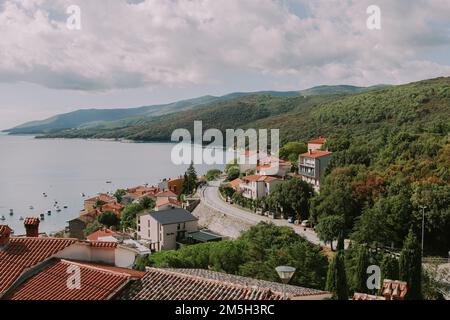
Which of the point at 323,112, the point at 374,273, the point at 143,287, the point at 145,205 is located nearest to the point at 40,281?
the point at 143,287

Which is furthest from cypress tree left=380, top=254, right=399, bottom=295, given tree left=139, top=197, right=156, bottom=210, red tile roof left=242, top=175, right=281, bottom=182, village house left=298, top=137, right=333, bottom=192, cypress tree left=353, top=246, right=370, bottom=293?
tree left=139, top=197, right=156, bottom=210

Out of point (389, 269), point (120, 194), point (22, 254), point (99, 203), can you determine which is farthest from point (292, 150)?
→ point (22, 254)

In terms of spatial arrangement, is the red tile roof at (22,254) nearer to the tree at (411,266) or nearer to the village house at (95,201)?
the tree at (411,266)

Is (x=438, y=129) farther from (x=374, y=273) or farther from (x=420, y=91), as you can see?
(x=420, y=91)

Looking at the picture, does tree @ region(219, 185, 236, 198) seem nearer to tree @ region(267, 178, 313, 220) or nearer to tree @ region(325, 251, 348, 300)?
tree @ region(267, 178, 313, 220)

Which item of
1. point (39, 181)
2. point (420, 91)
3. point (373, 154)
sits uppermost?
point (420, 91)

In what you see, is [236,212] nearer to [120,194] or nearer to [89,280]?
[120,194]

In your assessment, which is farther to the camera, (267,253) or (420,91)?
(420,91)
